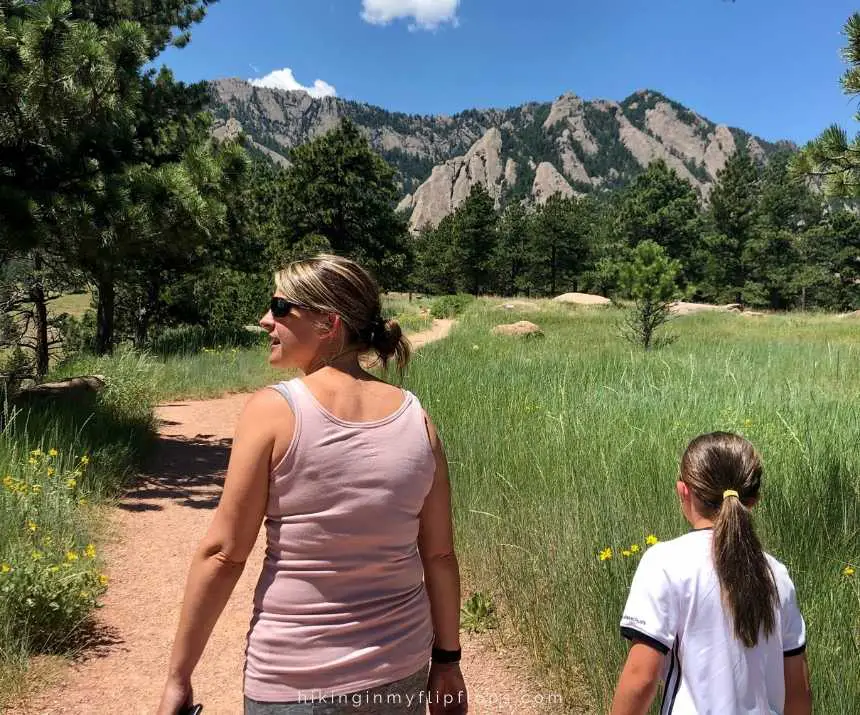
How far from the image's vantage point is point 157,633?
3898mm

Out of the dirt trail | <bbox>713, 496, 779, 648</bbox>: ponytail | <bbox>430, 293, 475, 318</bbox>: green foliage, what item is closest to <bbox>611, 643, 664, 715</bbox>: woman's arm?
<bbox>713, 496, 779, 648</bbox>: ponytail

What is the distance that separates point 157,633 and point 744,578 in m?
3.48

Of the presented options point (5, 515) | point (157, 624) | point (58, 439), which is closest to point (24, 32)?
point (58, 439)

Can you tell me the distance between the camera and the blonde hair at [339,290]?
Answer: 1619mm

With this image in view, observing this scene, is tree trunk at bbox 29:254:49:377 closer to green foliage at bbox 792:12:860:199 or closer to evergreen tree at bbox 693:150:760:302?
green foliage at bbox 792:12:860:199

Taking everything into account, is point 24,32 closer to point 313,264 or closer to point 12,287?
point 313,264

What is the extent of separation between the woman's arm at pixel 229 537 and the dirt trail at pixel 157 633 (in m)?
2.07

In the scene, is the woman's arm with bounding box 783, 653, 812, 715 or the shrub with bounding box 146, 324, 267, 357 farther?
the shrub with bounding box 146, 324, 267, 357

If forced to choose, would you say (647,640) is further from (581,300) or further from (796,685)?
(581,300)

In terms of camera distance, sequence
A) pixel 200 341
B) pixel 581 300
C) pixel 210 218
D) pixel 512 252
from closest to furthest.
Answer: pixel 210 218 < pixel 200 341 < pixel 581 300 < pixel 512 252

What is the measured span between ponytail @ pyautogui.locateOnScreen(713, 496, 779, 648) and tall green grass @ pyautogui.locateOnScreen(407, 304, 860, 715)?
1.06 m

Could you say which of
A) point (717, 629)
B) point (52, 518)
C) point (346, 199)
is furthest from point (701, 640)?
point (346, 199)

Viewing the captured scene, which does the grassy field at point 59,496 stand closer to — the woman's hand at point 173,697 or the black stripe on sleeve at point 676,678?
the woman's hand at point 173,697

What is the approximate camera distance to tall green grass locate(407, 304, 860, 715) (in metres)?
2.91
